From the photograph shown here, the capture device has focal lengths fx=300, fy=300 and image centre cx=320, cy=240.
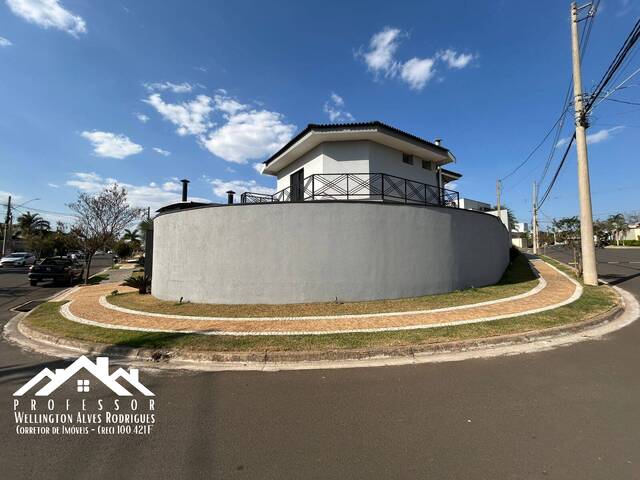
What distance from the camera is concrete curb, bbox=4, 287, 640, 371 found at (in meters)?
5.05

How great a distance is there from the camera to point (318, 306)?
914 centimetres

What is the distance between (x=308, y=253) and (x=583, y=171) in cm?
1195

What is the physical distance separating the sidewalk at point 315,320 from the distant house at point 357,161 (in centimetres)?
572

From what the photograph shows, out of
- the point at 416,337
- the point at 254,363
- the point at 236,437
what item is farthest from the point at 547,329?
the point at 236,437

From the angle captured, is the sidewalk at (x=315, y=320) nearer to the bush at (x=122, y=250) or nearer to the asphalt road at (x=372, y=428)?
the asphalt road at (x=372, y=428)

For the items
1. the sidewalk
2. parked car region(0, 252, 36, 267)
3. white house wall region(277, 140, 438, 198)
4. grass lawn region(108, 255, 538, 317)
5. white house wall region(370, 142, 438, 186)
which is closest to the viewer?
the sidewalk

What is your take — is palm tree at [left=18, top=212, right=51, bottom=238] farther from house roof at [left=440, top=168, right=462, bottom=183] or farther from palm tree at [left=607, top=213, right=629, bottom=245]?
palm tree at [left=607, top=213, right=629, bottom=245]

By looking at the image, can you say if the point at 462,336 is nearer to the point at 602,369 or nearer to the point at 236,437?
the point at 602,369

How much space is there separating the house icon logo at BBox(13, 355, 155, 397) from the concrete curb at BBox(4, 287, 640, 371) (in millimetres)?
460

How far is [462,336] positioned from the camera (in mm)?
5879

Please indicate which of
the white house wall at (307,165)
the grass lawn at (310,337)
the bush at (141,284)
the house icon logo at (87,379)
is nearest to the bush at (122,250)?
the bush at (141,284)

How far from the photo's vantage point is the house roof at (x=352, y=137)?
1268 cm

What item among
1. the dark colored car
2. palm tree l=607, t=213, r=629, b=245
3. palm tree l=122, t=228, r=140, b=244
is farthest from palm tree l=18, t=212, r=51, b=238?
palm tree l=607, t=213, r=629, b=245

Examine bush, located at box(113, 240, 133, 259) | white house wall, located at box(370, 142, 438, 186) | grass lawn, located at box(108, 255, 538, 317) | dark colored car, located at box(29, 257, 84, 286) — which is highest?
white house wall, located at box(370, 142, 438, 186)
